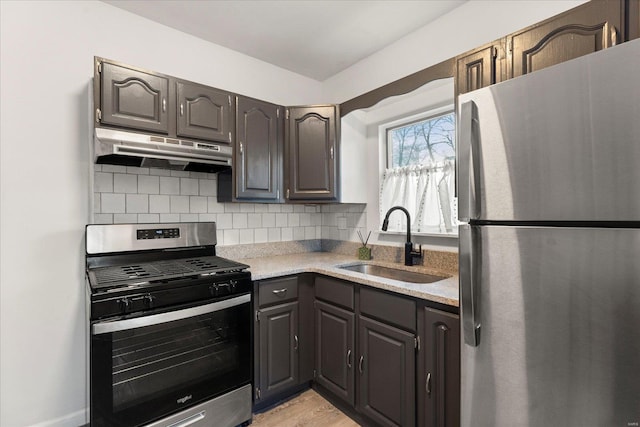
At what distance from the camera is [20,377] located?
1.75m

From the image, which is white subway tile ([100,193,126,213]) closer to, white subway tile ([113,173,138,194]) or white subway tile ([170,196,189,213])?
white subway tile ([113,173,138,194])

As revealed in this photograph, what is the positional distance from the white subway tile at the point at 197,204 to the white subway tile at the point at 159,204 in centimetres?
16

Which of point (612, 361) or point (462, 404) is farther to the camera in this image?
point (462, 404)

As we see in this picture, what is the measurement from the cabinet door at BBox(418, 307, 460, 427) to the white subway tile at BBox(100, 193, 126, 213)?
6.41ft

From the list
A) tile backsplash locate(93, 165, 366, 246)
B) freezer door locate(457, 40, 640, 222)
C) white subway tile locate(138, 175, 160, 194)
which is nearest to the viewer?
freezer door locate(457, 40, 640, 222)

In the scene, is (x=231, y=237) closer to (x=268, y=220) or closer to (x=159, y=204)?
(x=268, y=220)

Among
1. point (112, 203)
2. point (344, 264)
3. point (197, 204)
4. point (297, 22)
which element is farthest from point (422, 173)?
point (112, 203)

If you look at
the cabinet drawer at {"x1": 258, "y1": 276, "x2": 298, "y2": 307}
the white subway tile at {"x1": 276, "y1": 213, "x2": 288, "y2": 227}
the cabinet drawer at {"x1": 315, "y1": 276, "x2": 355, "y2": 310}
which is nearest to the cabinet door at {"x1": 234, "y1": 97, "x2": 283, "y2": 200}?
the white subway tile at {"x1": 276, "y1": 213, "x2": 288, "y2": 227}

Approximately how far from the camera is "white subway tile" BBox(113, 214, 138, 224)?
205cm

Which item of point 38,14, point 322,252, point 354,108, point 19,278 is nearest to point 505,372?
point 354,108

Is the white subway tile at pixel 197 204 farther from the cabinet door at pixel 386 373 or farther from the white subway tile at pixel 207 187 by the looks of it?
the cabinet door at pixel 386 373

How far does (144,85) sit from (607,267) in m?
2.26

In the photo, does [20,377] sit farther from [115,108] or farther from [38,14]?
[38,14]

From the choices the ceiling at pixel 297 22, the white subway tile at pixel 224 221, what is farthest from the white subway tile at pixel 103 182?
the ceiling at pixel 297 22
